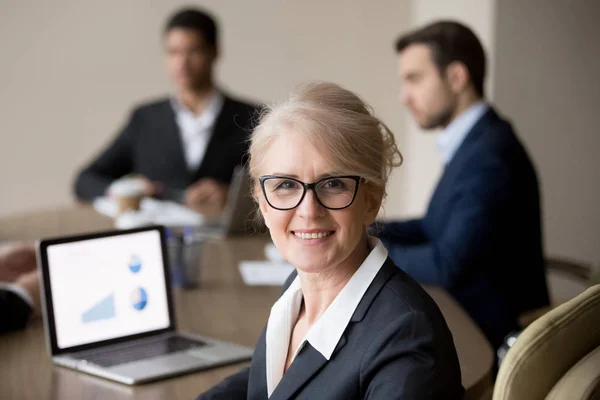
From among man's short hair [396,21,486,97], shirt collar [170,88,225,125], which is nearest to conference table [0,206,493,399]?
man's short hair [396,21,486,97]

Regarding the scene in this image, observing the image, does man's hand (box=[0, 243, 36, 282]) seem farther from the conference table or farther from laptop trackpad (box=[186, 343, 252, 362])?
laptop trackpad (box=[186, 343, 252, 362])

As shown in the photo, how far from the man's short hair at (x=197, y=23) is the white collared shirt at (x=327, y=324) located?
2903 mm

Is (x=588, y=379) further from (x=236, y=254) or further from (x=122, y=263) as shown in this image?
(x=236, y=254)

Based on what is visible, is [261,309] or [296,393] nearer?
[296,393]

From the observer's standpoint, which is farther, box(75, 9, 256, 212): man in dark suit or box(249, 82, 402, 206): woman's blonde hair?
box(75, 9, 256, 212): man in dark suit

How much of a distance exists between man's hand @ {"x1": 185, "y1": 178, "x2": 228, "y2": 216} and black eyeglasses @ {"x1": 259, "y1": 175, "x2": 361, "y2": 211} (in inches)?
88.4

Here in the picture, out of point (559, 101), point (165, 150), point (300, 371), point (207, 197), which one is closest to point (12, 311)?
point (300, 371)

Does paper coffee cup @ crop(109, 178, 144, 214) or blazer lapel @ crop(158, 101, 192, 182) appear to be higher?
blazer lapel @ crop(158, 101, 192, 182)

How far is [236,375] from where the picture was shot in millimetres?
1599

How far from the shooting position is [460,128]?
2965 millimetres

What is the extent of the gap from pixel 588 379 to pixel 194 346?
0.99m

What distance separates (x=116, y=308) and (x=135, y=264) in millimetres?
113

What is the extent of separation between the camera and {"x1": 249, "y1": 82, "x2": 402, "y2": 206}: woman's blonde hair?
4.33 feet

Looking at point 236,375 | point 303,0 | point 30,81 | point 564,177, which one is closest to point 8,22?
point 30,81
